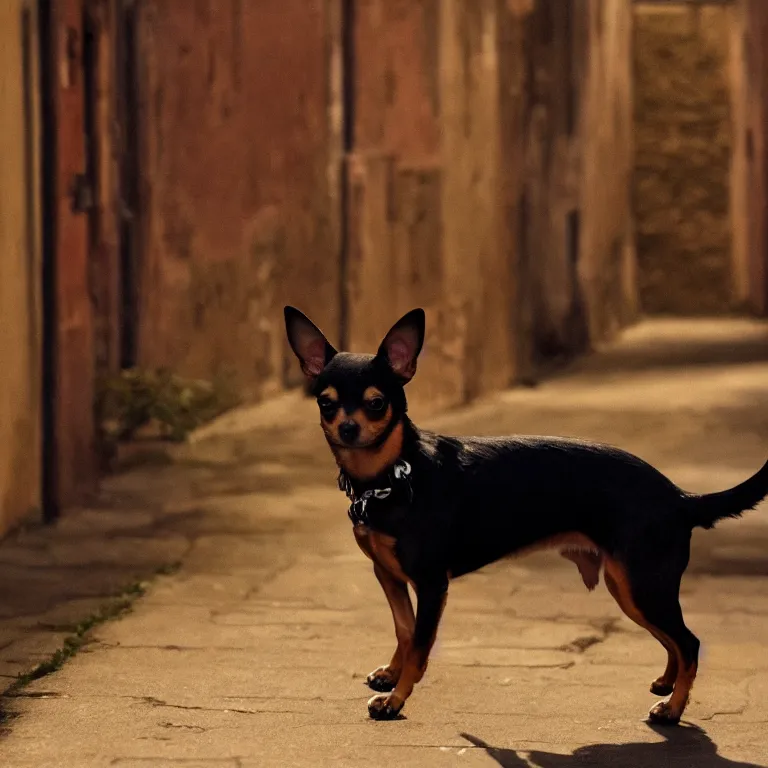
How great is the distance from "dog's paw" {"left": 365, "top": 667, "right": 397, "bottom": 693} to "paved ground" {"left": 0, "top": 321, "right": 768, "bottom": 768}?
37 mm

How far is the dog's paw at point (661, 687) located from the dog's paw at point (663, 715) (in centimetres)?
14

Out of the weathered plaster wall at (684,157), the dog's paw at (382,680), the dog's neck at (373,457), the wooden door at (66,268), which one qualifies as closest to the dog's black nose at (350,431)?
the dog's neck at (373,457)

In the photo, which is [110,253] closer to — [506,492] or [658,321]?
[506,492]

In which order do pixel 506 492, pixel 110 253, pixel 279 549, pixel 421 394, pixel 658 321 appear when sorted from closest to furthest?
pixel 506 492 → pixel 279 549 → pixel 110 253 → pixel 421 394 → pixel 658 321

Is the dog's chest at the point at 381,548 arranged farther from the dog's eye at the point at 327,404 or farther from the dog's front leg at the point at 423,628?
the dog's eye at the point at 327,404

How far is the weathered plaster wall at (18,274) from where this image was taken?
6199mm

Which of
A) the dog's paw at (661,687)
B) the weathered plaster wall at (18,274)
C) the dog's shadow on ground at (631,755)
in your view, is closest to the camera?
the dog's shadow on ground at (631,755)

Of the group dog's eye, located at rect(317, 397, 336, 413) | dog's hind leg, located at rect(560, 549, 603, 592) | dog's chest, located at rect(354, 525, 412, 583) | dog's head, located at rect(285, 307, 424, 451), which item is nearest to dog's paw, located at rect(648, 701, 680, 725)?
dog's hind leg, located at rect(560, 549, 603, 592)

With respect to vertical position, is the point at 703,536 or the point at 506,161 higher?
the point at 506,161

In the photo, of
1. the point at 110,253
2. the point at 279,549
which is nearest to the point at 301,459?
the point at 110,253

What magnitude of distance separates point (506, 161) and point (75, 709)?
769cm

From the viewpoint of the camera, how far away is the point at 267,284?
998cm

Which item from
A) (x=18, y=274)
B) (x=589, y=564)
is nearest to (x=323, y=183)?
(x=18, y=274)

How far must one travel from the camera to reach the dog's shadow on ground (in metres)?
3.58
